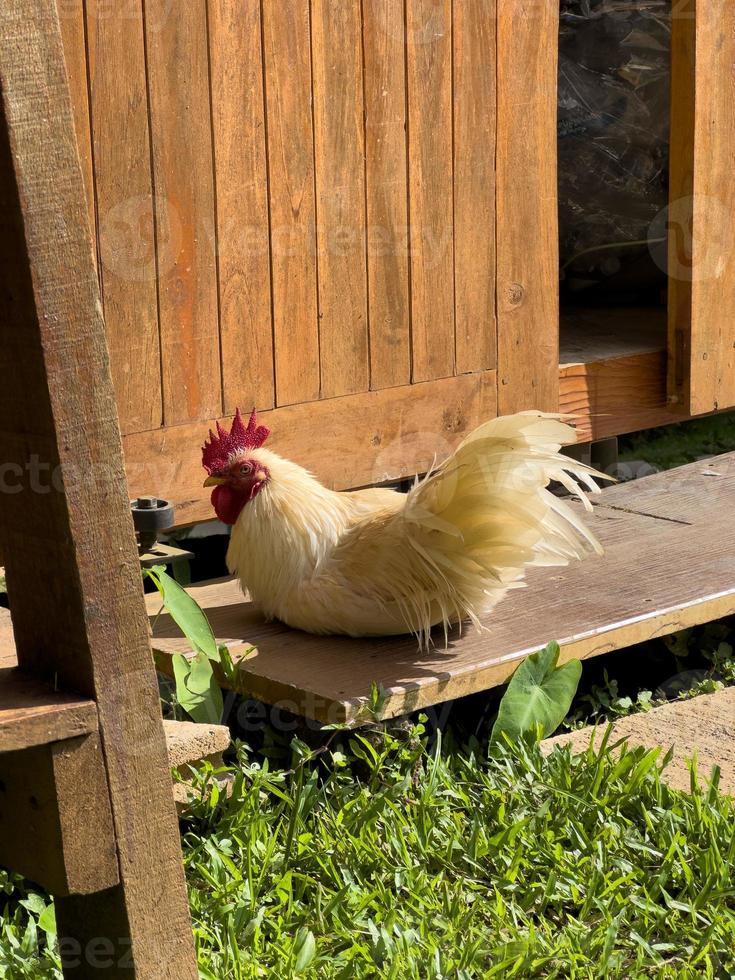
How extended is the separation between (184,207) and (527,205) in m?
1.49

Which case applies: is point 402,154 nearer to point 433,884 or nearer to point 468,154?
point 468,154

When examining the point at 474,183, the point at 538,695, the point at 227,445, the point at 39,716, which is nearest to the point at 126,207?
the point at 227,445

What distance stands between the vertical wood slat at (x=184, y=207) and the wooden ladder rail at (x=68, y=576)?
2.37 meters

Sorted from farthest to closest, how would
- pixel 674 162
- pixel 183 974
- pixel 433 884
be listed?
pixel 674 162
pixel 433 884
pixel 183 974

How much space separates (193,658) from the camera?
353 cm

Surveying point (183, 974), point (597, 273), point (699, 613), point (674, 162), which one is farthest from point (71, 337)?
point (597, 273)

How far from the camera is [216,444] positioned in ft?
12.3

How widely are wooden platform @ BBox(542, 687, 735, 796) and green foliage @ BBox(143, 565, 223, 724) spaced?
0.95 metres

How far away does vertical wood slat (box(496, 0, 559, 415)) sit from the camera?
15.7 feet

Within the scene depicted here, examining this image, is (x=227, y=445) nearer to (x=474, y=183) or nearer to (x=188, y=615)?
(x=188, y=615)

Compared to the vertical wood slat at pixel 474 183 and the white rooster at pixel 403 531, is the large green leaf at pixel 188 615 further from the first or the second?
the vertical wood slat at pixel 474 183

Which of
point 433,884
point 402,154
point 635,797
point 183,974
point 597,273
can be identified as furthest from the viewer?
point 597,273

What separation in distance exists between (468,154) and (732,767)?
2.33 meters

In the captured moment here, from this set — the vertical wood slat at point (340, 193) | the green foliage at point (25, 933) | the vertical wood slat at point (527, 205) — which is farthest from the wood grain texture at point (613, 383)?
the green foliage at point (25, 933)
